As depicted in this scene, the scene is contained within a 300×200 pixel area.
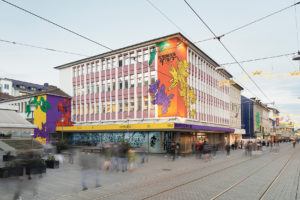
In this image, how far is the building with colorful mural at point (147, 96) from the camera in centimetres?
3164

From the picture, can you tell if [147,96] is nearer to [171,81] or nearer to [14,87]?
[171,81]

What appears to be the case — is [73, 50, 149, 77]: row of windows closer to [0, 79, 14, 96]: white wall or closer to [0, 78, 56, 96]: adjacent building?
[0, 78, 56, 96]: adjacent building

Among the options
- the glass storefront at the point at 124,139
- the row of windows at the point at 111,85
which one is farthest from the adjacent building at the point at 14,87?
the glass storefront at the point at 124,139

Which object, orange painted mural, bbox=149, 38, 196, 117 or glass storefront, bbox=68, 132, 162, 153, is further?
glass storefront, bbox=68, 132, 162, 153

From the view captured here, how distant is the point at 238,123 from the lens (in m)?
61.8

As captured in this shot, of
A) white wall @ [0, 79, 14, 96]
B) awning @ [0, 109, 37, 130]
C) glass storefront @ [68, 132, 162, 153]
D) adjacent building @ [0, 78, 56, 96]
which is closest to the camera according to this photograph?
awning @ [0, 109, 37, 130]

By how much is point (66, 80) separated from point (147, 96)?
60.8 feet

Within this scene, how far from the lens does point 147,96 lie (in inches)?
1305

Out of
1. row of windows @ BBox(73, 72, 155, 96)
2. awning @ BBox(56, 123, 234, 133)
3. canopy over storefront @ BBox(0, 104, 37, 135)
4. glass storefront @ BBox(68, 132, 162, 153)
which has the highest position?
row of windows @ BBox(73, 72, 155, 96)

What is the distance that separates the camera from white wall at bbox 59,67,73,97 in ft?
146

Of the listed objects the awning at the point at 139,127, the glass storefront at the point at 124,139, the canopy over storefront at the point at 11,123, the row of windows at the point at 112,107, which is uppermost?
the row of windows at the point at 112,107

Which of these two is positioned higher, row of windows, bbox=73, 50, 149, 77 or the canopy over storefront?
row of windows, bbox=73, 50, 149, 77

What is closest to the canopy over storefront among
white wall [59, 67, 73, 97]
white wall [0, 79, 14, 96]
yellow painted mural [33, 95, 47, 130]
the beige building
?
yellow painted mural [33, 95, 47, 130]

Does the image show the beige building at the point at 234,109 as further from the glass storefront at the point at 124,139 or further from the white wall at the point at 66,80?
the white wall at the point at 66,80
